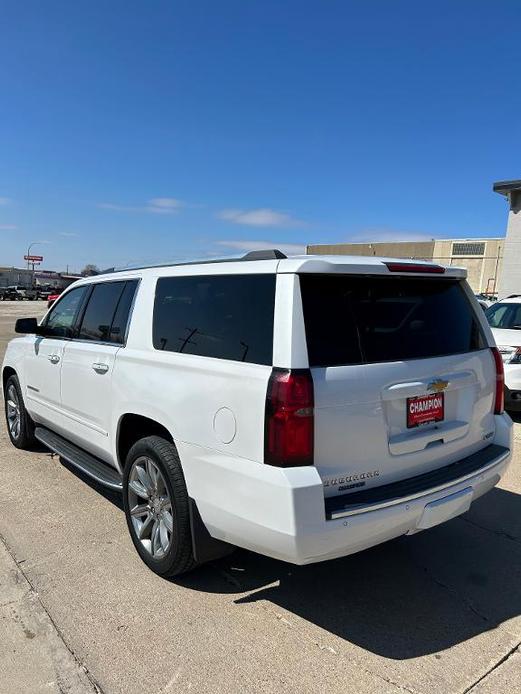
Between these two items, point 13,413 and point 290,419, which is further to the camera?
point 13,413

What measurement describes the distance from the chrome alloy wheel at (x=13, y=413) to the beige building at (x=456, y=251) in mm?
62746

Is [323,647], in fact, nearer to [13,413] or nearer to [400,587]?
[400,587]

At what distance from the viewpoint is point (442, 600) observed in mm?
3006

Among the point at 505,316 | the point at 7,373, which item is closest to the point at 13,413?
the point at 7,373

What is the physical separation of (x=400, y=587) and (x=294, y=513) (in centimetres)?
128

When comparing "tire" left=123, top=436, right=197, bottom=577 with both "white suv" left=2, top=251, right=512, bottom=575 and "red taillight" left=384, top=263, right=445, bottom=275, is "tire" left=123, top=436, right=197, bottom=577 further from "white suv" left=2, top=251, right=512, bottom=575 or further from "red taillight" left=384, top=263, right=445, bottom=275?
"red taillight" left=384, top=263, right=445, bottom=275

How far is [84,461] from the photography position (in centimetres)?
405

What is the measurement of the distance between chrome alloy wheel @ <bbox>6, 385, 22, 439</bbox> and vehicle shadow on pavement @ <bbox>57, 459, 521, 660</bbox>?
312cm

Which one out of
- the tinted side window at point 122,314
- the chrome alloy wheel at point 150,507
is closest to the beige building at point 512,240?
the tinted side window at point 122,314

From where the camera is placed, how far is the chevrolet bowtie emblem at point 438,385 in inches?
110

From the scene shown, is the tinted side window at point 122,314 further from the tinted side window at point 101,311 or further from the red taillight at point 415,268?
the red taillight at point 415,268

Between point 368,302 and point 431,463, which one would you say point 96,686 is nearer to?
point 431,463

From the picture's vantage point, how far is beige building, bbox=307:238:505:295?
225 feet

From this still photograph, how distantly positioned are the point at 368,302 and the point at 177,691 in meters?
1.97
